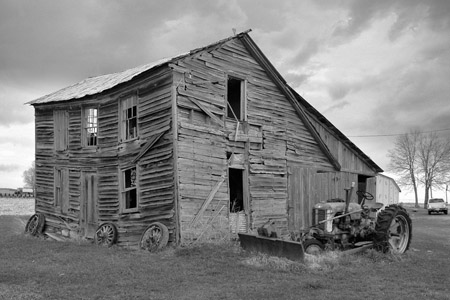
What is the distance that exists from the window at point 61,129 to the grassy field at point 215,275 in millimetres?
6112

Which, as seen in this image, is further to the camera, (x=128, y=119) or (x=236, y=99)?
(x=236, y=99)

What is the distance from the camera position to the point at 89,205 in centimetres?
1834

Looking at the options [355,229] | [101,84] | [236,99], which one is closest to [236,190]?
[236,99]

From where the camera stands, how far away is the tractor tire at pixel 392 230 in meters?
12.6

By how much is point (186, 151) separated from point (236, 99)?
6.27 m

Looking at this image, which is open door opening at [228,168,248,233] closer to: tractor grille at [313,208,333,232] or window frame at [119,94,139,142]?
tractor grille at [313,208,333,232]

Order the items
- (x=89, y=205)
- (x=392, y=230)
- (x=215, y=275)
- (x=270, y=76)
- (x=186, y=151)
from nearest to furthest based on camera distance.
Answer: (x=215, y=275)
(x=392, y=230)
(x=186, y=151)
(x=89, y=205)
(x=270, y=76)

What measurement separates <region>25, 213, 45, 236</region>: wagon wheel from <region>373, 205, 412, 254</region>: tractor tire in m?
14.5

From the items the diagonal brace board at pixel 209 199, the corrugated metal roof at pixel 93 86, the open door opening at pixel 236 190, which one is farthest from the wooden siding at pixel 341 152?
the corrugated metal roof at pixel 93 86

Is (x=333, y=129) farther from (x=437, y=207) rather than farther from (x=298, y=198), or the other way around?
(x=437, y=207)

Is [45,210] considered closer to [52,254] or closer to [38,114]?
[38,114]

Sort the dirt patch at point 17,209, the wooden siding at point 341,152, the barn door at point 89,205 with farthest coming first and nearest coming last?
the dirt patch at point 17,209
the wooden siding at point 341,152
the barn door at point 89,205

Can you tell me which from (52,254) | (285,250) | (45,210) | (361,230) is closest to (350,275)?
(285,250)

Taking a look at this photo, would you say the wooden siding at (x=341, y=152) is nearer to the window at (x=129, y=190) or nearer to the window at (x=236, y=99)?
the window at (x=236, y=99)
